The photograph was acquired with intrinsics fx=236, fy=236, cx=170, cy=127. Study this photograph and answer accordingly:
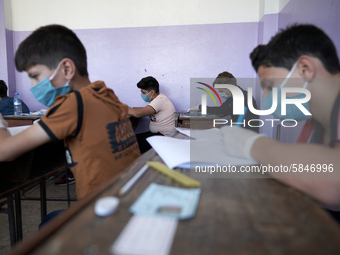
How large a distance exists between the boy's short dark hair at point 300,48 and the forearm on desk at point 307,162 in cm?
27

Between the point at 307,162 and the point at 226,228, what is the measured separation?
264 mm

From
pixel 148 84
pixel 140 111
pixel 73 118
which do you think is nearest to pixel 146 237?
pixel 73 118

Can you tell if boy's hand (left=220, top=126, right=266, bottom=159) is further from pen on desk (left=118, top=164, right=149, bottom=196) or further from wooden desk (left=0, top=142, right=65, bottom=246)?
wooden desk (left=0, top=142, right=65, bottom=246)

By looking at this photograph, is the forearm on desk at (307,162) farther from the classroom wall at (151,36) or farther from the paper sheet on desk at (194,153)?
the classroom wall at (151,36)

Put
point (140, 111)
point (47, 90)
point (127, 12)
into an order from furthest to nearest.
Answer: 1. point (127, 12)
2. point (140, 111)
3. point (47, 90)

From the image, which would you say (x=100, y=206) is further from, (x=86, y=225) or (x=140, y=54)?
(x=140, y=54)

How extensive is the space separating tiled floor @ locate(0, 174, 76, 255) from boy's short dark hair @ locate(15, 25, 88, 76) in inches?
48.3

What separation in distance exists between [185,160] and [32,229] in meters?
1.64

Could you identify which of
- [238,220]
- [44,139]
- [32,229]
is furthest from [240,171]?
[32,229]

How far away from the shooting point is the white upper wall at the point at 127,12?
325cm

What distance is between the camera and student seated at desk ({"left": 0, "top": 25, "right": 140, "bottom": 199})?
69 cm

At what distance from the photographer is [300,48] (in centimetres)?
65

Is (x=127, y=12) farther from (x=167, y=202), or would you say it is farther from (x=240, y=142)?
(x=167, y=202)

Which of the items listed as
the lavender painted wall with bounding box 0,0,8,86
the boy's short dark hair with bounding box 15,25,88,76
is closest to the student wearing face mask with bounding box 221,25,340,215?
the boy's short dark hair with bounding box 15,25,88,76
